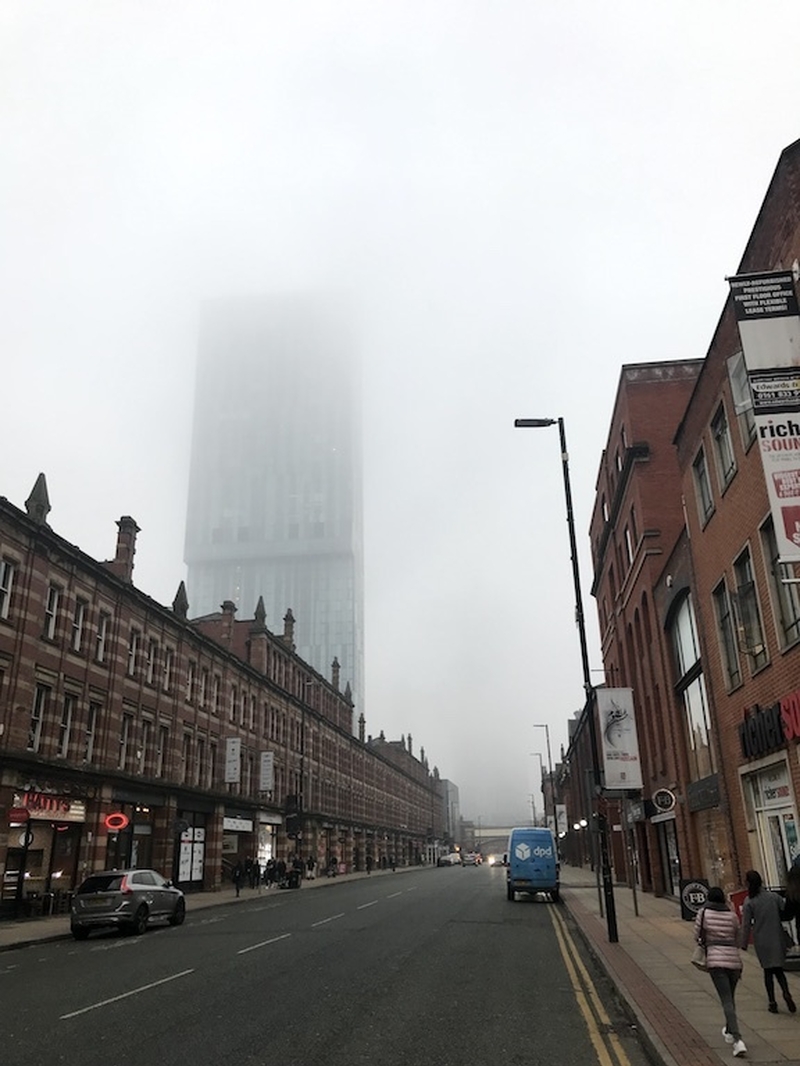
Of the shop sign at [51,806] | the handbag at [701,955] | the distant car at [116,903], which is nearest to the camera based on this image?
the handbag at [701,955]

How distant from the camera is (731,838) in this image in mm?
19703

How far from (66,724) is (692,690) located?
22190mm

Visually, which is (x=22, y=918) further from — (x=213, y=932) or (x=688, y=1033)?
(x=688, y=1033)

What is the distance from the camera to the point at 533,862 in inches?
1247

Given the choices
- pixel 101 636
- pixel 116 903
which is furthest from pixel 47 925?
pixel 101 636

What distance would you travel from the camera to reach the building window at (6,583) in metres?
27.3

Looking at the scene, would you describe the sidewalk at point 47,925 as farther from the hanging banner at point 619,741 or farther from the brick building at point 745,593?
the brick building at point 745,593

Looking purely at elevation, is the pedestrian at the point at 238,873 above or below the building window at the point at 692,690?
below

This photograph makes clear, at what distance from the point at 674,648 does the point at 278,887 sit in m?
29.8

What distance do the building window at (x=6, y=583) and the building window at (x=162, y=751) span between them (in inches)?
491

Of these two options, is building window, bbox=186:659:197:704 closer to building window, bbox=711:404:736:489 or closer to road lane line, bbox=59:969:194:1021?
road lane line, bbox=59:969:194:1021

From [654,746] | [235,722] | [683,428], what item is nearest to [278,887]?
[235,722]

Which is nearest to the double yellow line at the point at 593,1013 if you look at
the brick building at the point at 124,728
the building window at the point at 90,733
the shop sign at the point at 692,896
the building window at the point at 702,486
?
the shop sign at the point at 692,896

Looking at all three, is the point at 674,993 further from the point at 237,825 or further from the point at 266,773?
the point at 266,773
